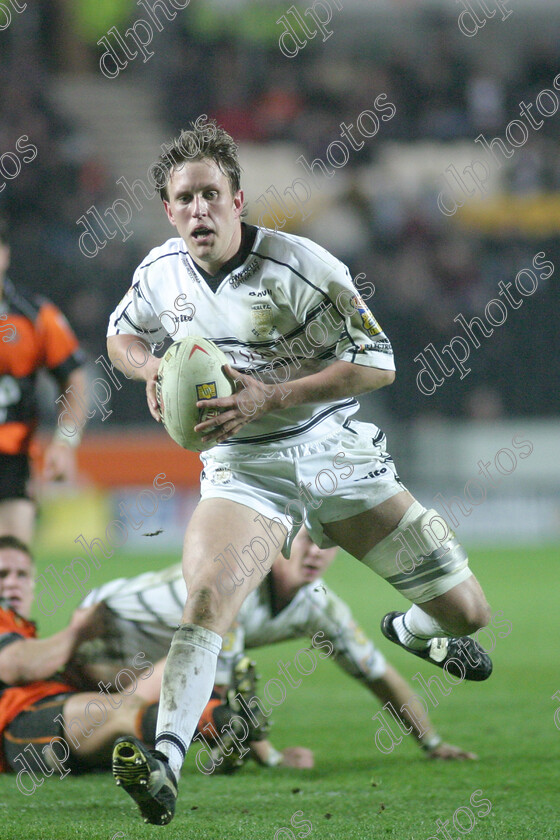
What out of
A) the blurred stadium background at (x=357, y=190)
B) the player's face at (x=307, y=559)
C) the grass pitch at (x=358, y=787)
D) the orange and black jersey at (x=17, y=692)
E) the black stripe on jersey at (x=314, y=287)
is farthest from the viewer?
the blurred stadium background at (x=357, y=190)

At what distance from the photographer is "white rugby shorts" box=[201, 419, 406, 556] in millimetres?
3863

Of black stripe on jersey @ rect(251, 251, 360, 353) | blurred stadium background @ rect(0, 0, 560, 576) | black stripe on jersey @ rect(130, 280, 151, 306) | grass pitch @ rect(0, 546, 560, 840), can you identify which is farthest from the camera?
blurred stadium background @ rect(0, 0, 560, 576)

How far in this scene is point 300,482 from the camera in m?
3.88

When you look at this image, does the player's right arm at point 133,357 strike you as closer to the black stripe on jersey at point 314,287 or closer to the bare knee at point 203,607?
the black stripe on jersey at point 314,287

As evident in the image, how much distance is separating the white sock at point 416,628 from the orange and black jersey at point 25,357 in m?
2.56

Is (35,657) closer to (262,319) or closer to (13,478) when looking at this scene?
(13,478)

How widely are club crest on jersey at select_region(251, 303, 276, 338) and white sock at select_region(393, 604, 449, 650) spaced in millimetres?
1217

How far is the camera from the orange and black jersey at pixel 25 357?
5898mm

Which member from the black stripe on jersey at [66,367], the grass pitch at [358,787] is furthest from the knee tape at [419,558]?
the black stripe on jersey at [66,367]

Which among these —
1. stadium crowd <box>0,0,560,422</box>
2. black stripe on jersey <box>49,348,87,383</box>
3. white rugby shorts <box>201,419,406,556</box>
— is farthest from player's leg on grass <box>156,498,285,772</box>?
stadium crowd <box>0,0,560,422</box>

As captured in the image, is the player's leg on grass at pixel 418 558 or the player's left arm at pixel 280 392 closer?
the player's left arm at pixel 280 392

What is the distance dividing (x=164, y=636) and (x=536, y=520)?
34.9 feet

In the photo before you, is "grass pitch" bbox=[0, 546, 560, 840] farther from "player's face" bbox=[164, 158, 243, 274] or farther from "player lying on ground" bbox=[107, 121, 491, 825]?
"player's face" bbox=[164, 158, 243, 274]

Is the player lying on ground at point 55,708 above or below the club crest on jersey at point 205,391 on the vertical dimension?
below
